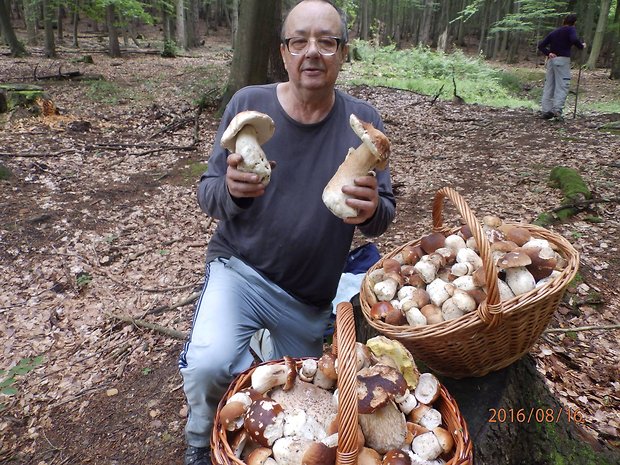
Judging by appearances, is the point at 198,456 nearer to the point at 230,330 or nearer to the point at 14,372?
the point at 230,330

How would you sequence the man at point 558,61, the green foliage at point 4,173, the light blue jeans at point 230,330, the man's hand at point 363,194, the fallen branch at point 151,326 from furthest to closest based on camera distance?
the man at point 558,61 < the green foliage at point 4,173 < the fallen branch at point 151,326 < the light blue jeans at point 230,330 < the man's hand at point 363,194

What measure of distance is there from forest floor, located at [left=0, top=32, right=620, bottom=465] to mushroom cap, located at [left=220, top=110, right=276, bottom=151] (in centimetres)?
209

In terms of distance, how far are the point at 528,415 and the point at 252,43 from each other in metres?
7.64

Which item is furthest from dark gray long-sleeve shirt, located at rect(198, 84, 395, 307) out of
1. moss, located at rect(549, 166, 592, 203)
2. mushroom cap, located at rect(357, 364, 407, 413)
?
moss, located at rect(549, 166, 592, 203)

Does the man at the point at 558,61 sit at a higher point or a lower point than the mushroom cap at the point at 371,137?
higher

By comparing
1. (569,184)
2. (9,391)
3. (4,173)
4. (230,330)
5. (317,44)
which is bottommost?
(9,391)

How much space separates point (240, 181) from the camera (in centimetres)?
208

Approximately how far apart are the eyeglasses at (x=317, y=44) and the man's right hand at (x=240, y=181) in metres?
0.79

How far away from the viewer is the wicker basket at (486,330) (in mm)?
1731

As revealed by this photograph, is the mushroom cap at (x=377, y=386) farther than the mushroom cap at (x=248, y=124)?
No

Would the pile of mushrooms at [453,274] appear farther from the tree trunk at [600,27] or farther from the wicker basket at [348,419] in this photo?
the tree trunk at [600,27]

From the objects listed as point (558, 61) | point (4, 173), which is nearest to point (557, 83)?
point (558, 61)

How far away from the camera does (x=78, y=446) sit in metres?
2.80

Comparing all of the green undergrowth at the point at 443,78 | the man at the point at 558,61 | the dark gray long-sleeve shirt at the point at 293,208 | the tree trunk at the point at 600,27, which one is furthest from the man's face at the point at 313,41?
the tree trunk at the point at 600,27
